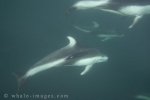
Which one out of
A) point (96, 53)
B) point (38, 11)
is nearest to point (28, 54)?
point (38, 11)

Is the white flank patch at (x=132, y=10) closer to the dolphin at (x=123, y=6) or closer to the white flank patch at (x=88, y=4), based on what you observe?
the dolphin at (x=123, y=6)

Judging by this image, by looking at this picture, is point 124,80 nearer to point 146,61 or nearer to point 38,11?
point 146,61

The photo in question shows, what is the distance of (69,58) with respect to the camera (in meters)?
6.02

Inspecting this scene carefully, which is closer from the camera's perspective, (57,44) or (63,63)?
(63,63)

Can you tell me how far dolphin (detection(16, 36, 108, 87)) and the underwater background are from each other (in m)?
0.35

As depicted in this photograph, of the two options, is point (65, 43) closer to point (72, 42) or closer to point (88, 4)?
point (72, 42)

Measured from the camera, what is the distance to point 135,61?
22.0 ft

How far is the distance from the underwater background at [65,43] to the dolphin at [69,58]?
1.15ft

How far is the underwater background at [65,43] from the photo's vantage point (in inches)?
259

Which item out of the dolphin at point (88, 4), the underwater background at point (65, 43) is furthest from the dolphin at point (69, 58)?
the dolphin at point (88, 4)

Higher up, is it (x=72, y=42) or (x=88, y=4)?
(x=88, y=4)

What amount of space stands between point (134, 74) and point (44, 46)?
1.56 metres

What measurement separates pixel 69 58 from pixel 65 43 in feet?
1.94

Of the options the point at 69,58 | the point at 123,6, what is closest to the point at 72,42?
the point at 69,58
